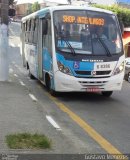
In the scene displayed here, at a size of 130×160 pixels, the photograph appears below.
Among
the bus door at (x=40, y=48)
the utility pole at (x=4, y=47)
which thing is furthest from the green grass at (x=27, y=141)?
the utility pole at (x=4, y=47)

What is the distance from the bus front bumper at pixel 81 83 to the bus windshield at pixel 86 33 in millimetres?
756

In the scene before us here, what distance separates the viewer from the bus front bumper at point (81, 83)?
13.6 metres

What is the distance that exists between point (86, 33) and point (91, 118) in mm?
3690

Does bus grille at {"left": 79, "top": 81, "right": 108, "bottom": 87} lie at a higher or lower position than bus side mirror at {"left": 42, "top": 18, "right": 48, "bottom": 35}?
lower

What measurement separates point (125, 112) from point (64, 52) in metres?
2.66

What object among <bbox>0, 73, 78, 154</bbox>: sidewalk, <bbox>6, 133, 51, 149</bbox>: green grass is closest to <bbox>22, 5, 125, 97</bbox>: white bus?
<bbox>0, 73, 78, 154</bbox>: sidewalk

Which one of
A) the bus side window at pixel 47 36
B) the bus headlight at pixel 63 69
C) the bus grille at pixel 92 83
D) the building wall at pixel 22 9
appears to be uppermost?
the bus side window at pixel 47 36

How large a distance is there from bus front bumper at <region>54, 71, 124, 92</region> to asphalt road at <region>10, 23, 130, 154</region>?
0.40 m

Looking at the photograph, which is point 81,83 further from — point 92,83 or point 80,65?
point 80,65

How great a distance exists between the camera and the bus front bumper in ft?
44.5

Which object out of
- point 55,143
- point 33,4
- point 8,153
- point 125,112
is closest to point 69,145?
point 55,143

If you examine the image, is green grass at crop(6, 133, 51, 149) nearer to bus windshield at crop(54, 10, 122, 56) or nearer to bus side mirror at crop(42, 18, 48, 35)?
bus windshield at crop(54, 10, 122, 56)

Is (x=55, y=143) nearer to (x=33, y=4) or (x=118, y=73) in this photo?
(x=118, y=73)

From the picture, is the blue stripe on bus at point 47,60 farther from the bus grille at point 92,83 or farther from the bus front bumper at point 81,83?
the bus grille at point 92,83
